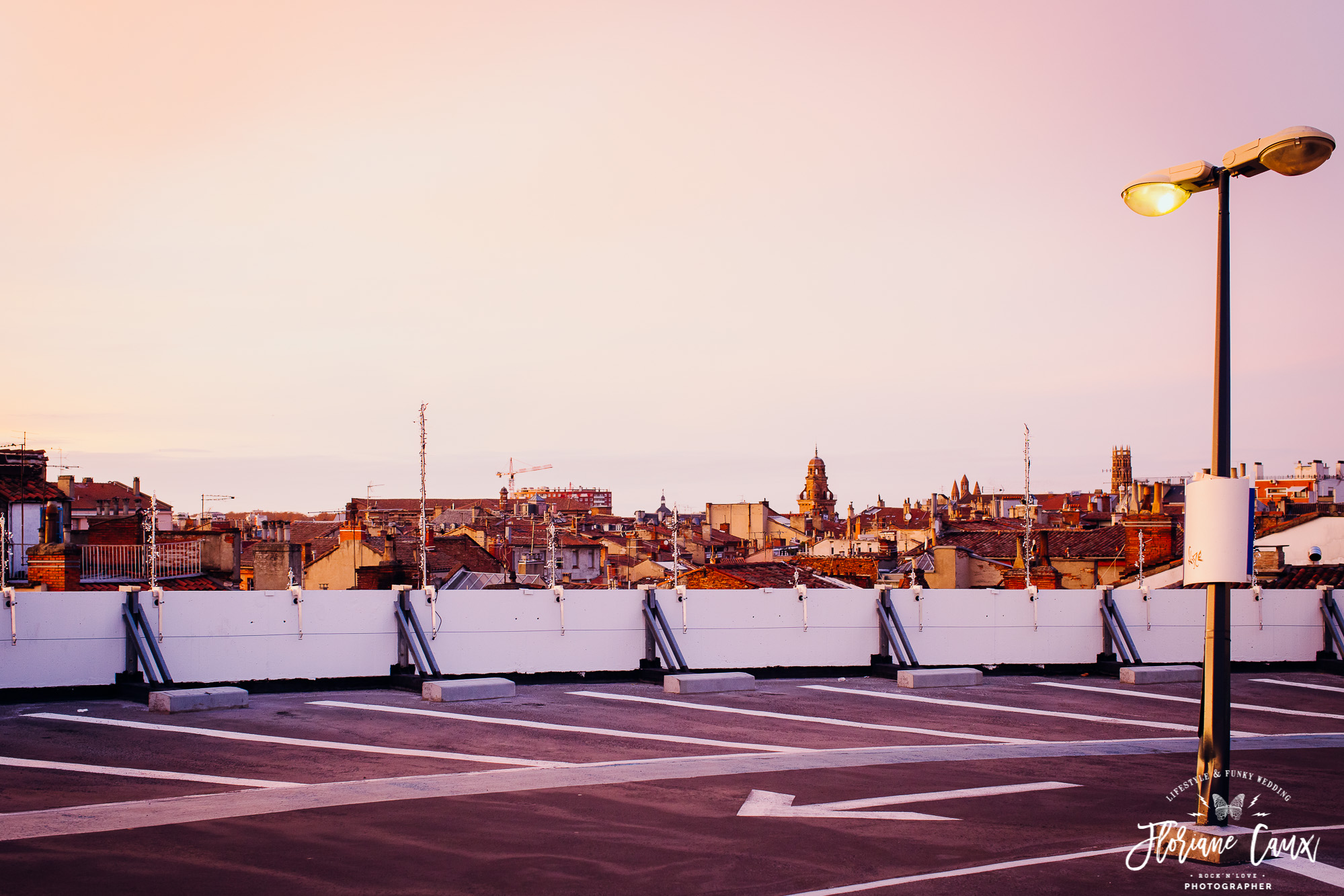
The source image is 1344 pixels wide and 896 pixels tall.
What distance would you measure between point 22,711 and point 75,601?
1769 mm

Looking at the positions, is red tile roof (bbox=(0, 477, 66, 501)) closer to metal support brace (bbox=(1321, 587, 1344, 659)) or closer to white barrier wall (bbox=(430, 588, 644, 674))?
white barrier wall (bbox=(430, 588, 644, 674))

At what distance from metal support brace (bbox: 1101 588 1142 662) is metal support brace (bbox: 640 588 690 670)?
23.8 feet

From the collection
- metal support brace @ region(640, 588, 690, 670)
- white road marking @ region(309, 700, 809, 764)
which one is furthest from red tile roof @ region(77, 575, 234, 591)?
white road marking @ region(309, 700, 809, 764)

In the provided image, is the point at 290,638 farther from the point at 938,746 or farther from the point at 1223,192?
the point at 1223,192

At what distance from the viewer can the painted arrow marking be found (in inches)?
329

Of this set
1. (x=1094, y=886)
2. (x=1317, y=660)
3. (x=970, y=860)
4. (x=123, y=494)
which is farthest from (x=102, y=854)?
(x=123, y=494)

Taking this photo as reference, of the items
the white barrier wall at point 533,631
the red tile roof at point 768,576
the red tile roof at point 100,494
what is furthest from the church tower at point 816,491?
the white barrier wall at point 533,631

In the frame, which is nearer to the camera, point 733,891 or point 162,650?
point 733,891

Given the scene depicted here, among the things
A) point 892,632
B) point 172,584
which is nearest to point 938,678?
point 892,632

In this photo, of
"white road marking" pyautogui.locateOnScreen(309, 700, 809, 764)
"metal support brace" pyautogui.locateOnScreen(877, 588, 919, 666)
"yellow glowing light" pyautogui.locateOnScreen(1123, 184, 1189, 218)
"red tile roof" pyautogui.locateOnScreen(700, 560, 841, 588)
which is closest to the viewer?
"yellow glowing light" pyautogui.locateOnScreen(1123, 184, 1189, 218)

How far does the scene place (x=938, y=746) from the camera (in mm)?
11367

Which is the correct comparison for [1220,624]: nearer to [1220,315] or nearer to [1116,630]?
[1220,315]

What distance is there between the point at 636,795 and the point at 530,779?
1.08 m

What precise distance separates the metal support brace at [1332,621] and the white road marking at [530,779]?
7.17m
